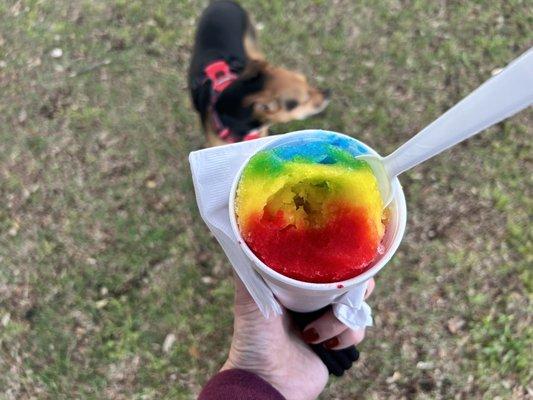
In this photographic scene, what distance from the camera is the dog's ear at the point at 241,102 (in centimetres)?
243

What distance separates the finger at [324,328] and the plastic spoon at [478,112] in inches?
25.9

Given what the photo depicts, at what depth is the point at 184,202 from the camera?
8.29ft

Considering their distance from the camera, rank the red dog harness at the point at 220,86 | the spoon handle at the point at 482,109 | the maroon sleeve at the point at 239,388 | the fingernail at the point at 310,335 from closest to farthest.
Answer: the spoon handle at the point at 482,109, the maroon sleeve at the point at 239,388, the fingernail at the point at 310,335, the red dog harness at the point at 220,86

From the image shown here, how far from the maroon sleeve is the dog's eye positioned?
55.8 inches

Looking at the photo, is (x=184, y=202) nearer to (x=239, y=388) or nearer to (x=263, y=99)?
(x=263, y=99)

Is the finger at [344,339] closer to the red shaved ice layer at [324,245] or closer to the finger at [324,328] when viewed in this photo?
the finger at [324,328]

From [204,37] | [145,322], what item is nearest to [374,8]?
[204,37]

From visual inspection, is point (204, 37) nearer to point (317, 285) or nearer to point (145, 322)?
point (145, 322)

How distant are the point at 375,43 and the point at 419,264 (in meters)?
1.28

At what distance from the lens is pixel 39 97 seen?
110 inches

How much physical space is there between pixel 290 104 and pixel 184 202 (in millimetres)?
722

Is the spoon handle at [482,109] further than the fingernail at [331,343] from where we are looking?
No

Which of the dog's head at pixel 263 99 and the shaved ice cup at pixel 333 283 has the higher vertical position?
the shaved ice cup at pixel 333 283

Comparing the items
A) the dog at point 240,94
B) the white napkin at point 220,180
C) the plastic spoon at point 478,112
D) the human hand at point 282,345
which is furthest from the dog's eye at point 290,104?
the plastic spoon at point 478,112
